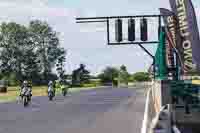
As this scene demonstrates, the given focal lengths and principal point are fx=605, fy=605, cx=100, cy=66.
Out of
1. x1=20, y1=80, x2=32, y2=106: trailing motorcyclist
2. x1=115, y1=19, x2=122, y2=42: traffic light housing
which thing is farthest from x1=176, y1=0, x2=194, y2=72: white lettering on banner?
x1=20, y1=80, x2=32, y2=106: trailing motorcyclist

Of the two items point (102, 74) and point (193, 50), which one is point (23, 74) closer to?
point (102, 74)

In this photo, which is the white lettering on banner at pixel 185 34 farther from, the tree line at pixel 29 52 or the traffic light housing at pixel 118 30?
the tree line at pixel 29 52

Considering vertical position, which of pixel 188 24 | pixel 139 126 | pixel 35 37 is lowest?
pixel 139 126

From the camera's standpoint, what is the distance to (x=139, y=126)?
66.5ft

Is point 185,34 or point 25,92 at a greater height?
point 185,34

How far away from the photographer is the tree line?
14375 cm

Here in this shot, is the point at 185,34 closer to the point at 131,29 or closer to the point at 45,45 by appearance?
the point at 131,29

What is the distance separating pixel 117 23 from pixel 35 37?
11417cm

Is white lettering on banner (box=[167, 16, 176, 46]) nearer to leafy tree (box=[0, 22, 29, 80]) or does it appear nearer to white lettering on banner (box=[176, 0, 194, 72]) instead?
white lettering on banner (box=[176, 0, 194, 72])

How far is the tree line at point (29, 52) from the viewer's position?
14375 centimetres

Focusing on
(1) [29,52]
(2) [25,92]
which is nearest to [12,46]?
(1) [29,52]

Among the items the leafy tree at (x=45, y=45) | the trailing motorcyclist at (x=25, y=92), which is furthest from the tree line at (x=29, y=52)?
the trailing motorcyclist at (x=25, y=92)

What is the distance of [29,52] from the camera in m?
146

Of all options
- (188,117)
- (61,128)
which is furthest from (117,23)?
(61,128)
